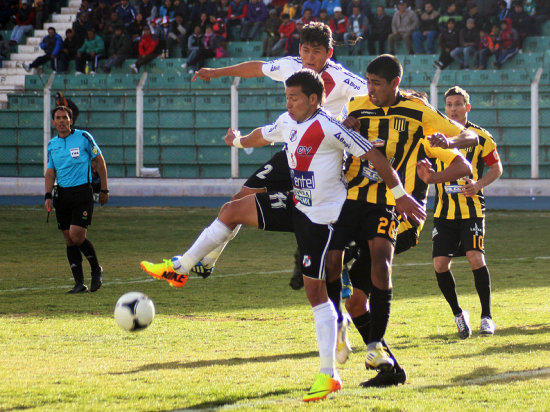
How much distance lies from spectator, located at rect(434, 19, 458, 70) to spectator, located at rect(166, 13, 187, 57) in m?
7.37

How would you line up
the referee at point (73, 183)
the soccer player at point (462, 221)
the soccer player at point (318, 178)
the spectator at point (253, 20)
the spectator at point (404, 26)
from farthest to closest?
the spectator at point (253, 20), the spectator at point (404, 26), the referee at point (73, 183), the soccer player at point (462, 221), the soccer player at point (318, 178)

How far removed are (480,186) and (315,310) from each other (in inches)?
95.5

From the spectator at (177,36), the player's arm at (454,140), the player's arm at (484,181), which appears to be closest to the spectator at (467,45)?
the spectator at (177,36)

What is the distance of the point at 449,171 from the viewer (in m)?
6.11

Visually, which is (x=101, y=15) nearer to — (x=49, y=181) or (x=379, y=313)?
(x=49, y=181)

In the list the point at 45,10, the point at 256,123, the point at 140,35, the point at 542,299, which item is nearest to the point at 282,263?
the point at 542,299

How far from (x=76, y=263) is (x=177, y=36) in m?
17.6

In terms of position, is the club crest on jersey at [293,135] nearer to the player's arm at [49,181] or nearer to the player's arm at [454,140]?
the player's arm at [454,140]

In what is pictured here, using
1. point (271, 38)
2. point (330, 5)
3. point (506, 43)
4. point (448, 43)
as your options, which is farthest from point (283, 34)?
point (506, 43)

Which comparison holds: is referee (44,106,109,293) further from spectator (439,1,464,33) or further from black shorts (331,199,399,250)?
spectator (439,1,464,33)

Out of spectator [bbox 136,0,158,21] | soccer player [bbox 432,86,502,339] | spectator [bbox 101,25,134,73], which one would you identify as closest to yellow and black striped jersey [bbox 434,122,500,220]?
soccer player [bbox 432,86,502,339]

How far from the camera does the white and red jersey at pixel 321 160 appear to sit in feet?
17.5

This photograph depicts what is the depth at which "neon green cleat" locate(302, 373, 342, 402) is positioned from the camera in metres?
4.89

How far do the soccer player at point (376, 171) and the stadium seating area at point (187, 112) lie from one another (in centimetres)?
1686
